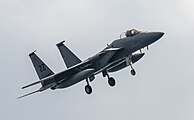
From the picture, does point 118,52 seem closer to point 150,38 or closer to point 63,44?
point 150,38

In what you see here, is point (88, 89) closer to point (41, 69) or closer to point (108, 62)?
Result: point (108, 62)

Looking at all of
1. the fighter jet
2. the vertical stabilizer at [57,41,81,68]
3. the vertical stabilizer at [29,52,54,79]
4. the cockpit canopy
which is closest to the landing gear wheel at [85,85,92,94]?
the fighter jet

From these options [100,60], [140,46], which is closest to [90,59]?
[100,60]

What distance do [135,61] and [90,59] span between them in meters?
3.34

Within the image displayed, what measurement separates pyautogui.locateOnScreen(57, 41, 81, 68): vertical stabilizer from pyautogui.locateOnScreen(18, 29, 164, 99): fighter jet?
0.91 m

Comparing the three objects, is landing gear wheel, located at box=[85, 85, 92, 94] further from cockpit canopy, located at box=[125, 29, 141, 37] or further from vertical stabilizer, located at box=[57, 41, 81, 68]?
cockpit canopy, located at box=[125, 29, 141, 37]

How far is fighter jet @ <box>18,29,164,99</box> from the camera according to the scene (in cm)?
5138

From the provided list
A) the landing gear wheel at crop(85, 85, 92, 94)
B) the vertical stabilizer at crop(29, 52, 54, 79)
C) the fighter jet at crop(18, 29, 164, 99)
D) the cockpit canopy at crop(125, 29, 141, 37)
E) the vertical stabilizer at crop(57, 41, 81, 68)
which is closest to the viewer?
the fighter jet at crop(18, 29, 164, 99)

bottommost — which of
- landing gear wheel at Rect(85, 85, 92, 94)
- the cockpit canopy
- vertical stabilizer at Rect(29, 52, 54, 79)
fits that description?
landing gear wheel at Rect(85, 85, 92, 94)

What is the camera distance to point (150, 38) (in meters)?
51.0

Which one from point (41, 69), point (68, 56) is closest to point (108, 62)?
point (68, 56)

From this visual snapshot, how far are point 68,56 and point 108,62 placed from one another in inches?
240

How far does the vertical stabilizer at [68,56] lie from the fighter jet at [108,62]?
91cm

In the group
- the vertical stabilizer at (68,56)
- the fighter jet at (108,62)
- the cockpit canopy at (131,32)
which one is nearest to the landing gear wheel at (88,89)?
the fighter jet at (108,62)
